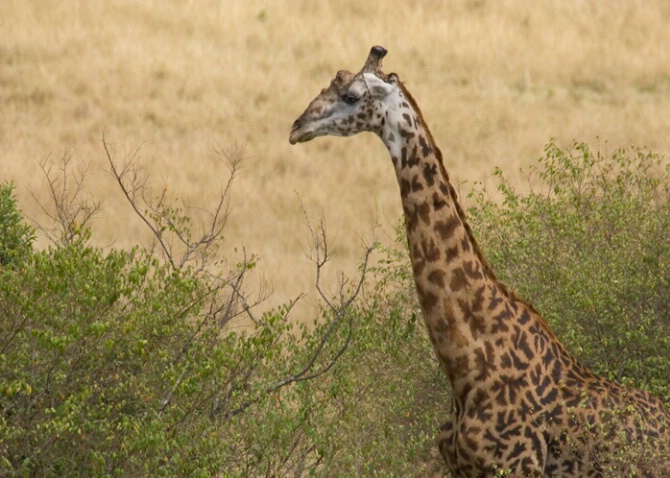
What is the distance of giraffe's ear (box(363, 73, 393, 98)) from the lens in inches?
414

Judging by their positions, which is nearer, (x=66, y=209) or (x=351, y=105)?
(x=351, y=105)

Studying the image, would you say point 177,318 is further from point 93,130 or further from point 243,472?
point 93,130

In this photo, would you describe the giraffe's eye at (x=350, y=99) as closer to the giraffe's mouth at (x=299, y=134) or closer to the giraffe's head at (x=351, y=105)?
the giraffe's head at (x=351, y=105)

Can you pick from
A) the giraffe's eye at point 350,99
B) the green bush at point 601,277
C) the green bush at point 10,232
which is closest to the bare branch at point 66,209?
the green bush at point 10,232

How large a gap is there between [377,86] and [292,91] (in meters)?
27.4

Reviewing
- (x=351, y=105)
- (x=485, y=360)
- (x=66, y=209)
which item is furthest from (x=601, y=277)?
(x=66, y=209)

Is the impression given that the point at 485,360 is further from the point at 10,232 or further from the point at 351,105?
the point at 10,232

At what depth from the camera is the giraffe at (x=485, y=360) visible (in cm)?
1030

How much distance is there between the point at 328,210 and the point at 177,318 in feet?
54.1

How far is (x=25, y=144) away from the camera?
31.8 m

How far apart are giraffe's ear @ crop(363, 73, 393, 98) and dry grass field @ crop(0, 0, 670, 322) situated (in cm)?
1349

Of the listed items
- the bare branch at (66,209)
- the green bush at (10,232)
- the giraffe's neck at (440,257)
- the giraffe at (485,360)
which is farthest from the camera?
the bare branch at (66,209)

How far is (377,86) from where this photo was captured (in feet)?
34.5

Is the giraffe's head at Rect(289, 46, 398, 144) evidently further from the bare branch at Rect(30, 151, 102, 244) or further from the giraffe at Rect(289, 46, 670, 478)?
the bare branch at Rect(30, 151, 102, 244)
